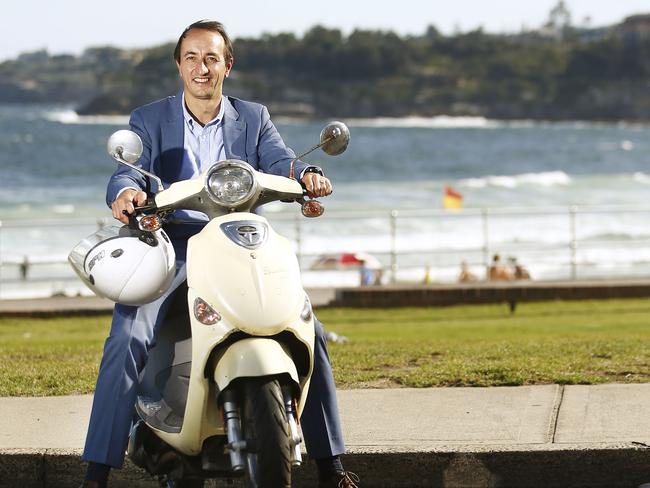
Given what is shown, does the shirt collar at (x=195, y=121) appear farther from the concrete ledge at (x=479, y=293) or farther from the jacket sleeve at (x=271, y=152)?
the concrete ledge at (x=479, y=293)

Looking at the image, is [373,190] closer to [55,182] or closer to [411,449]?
[55,182]

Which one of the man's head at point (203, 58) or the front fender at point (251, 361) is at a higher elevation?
the man's head at point (203, 58)

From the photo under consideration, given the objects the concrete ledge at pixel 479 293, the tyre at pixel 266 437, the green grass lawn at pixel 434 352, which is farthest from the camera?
the concrete ledge at pixel 479 293

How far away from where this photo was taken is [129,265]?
14.0 ft

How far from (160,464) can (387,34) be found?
17954 centimetres

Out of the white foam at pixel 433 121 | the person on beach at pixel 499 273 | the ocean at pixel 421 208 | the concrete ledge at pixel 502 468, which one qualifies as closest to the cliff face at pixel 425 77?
the white foam at pixel 433 121

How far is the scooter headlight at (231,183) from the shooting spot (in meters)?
4.26

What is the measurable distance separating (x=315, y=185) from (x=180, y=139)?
560mm

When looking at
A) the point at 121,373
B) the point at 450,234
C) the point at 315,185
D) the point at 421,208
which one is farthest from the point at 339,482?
the point at 421,208

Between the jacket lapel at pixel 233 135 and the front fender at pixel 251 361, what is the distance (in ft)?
3.00

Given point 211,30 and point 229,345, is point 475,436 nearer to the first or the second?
point 229,345

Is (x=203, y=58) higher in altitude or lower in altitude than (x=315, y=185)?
higher

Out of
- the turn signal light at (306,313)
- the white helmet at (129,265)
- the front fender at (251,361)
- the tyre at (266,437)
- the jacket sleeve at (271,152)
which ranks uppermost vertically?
the jacket sleeve at (271,152)

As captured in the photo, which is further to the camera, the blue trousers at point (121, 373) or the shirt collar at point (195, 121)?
the shirt collar at point (195, 121)
